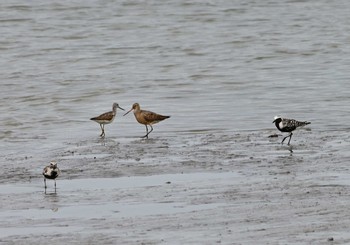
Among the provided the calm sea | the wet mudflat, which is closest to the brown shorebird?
the calm sea

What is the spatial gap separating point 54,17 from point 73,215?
99.4 ft

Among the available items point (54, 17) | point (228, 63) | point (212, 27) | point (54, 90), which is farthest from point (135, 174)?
point (54, 17)

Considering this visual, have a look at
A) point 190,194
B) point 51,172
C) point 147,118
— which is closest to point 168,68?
point 147,118

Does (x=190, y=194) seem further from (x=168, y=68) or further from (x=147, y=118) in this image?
(x=168, y=68)

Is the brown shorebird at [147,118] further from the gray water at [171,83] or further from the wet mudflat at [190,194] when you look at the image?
the wet mudflat at [190,194]

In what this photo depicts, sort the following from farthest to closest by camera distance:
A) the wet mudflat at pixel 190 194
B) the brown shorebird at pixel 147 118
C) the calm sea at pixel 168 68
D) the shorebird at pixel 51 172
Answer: the calm sea at pixel 168 68
the brown shorebird at pixel 147 118
the shorebird at pixel 51 172
the wet mudflat at pixel 190 194

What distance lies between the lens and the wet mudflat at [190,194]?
34.9ft

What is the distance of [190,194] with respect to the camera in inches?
503

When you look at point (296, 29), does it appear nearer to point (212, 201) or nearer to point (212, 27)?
point (212, 27)

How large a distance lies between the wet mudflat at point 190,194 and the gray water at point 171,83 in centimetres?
9

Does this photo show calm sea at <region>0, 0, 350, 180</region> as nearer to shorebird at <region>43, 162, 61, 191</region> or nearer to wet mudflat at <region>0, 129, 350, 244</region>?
wet mudflat at <region>0, 129, 350, 244</region>

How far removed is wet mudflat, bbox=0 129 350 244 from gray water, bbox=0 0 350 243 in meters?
0.09

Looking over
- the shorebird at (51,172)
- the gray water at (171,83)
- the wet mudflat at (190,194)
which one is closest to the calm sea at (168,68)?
the gray water at (171,83)

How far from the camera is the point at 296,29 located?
37344 millimetres
